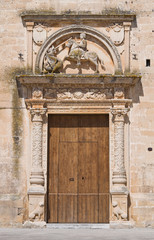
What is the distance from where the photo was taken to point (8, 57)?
13.1 meters

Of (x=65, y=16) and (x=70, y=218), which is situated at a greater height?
(x=65, y=16)

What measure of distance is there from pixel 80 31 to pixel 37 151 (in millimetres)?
3344

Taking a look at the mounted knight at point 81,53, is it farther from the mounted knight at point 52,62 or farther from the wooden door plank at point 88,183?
the wooden door plank at point 88,183

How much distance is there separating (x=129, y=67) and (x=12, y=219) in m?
4.91

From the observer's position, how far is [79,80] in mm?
12820

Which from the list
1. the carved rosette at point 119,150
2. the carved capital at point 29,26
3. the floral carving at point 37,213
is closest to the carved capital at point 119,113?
the carved rosette at point 119,150

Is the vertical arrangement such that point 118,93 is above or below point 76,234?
above

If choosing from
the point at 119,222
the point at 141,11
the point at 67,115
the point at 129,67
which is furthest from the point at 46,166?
the point at 141,11

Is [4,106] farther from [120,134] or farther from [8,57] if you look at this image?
[120,134]

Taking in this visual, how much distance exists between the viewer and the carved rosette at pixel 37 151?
1261cm

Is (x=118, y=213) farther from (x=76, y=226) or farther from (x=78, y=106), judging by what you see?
(x=78, y=106)

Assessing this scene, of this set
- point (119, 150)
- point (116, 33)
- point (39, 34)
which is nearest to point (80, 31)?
point (116, 33)

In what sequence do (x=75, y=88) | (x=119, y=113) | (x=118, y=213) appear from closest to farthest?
(x=118, y=213), (x=119, y=113), (x=75, y=88)

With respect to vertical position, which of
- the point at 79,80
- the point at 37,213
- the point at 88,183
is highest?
the point at 79,80
